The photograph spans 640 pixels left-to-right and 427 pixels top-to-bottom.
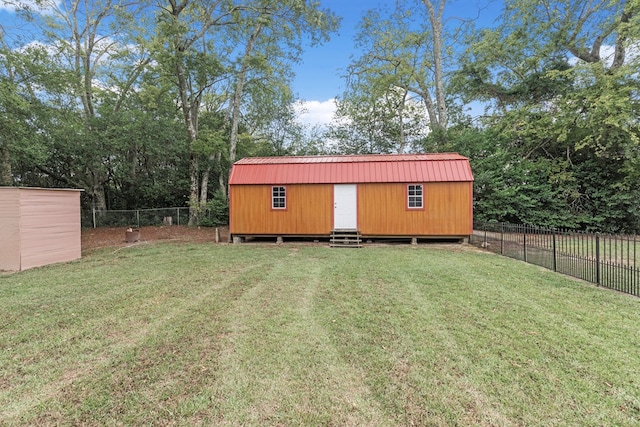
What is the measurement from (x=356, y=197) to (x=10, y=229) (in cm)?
965

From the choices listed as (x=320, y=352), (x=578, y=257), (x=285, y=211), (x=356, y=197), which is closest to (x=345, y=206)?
(x=356, y=197)

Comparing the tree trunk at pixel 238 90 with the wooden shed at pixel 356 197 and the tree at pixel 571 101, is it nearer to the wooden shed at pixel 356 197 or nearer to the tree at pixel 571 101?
the wooden shed at pixel 356 197

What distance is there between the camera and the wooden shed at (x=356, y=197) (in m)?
10.7

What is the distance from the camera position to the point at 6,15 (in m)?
13.2

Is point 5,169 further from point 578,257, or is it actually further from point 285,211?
point 578,257

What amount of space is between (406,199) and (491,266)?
167 inches

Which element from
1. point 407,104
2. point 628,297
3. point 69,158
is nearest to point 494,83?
point 407,104

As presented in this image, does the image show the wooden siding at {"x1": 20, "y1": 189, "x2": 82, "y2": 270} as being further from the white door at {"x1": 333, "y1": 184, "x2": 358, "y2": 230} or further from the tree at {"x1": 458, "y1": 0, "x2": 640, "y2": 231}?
the tree at {"x1": 458, "y1": 0, "x2": 640, "y2": 231}

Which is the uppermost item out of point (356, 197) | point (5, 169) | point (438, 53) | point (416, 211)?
point (438, 53)

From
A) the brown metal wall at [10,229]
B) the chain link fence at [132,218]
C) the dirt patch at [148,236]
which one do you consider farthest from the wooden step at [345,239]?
the chain link fence at [132,218]

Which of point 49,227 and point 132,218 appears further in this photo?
point 132,218

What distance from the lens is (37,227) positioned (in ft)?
25.3

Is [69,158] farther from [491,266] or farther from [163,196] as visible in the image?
[491,266]

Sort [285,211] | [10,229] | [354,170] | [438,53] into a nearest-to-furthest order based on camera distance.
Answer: [10,229] → [354,170] → [285,211] → [438,53]
